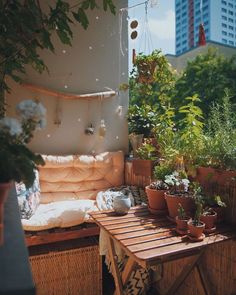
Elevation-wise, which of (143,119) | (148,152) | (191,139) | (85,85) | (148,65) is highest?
(148,65)

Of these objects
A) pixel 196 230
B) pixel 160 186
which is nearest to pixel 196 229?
pixel 196 230

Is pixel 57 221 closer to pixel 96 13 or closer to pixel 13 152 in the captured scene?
pixel 13 152

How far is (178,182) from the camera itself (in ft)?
5.43

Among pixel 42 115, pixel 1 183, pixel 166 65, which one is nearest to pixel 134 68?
pixel 166 65

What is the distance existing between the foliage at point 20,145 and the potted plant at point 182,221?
0.89 m

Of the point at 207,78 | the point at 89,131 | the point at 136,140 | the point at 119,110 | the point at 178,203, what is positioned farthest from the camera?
the point at 207,78

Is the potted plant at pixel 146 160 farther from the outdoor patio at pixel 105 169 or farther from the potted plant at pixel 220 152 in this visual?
the potted plant at pixel 220 152

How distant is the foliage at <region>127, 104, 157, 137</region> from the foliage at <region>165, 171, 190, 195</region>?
1303mm

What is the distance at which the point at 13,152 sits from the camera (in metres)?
0.78

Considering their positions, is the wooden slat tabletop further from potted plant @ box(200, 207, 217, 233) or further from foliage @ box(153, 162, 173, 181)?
foliage @ box(153, 162, 173, 181)

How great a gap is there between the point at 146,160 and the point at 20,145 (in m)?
1.79

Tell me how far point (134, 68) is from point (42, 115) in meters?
2.23

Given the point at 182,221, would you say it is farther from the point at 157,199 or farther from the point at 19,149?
the point at 19,149

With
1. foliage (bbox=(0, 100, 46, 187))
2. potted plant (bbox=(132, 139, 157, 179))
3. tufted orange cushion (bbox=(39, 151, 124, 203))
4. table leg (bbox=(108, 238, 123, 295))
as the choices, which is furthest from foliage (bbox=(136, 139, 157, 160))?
foliage (bbox=(0, 100, 46, 187))
